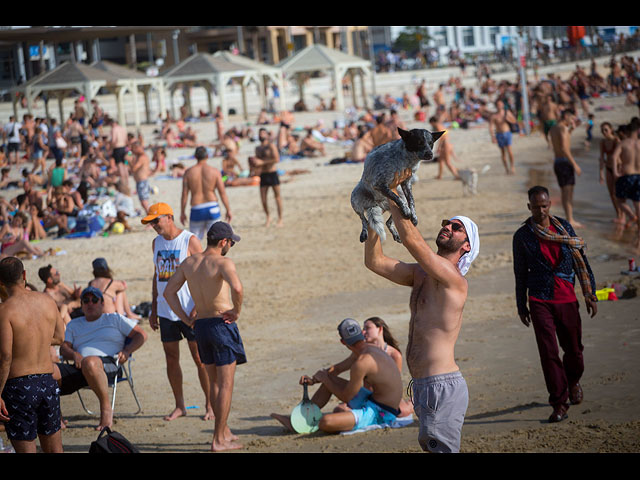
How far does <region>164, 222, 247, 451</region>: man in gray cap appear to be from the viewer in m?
5.48

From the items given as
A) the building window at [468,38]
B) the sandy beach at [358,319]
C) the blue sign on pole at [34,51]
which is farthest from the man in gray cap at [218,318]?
the building window at [468,38]

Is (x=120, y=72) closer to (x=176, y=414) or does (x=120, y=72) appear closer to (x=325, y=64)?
(x=325, y=64)

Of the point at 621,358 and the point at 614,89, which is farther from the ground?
the point at 614,89

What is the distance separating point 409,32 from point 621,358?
60.1 meters

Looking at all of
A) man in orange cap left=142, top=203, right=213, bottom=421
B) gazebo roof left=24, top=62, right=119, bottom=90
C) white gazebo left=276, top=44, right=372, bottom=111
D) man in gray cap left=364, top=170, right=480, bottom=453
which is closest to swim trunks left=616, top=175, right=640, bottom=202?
man in orange cap left=142, top=203, right=213, bottom=421

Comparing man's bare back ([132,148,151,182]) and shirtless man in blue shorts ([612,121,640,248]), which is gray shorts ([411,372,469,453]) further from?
man's bare back ([132,148,151,182])

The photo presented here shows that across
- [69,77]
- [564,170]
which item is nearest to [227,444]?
[564,170]

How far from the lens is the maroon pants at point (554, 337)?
17.8 feet

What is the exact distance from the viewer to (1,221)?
532 inches

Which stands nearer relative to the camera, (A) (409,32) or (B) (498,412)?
(B) (498,412)

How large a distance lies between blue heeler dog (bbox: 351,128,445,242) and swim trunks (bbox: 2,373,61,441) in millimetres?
2281
